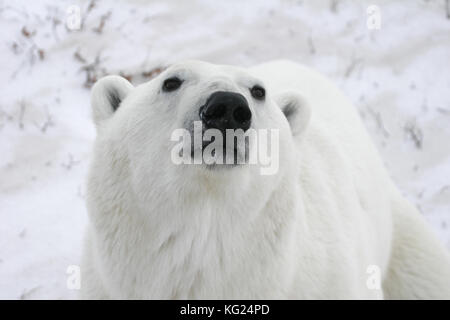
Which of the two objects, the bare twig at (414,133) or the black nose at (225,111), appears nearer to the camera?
the black nose at (225,111)

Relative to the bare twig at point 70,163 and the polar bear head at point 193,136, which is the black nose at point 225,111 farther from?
the bare twig at point 70,163

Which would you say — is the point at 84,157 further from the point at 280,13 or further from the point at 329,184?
the point at 280,13

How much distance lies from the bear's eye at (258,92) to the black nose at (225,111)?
1.05ft

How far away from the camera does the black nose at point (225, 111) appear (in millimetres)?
2025

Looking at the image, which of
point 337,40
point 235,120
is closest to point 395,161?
point 337,40

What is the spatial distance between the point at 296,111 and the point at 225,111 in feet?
2.27

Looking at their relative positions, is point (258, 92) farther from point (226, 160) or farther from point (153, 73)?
point (153, 73)

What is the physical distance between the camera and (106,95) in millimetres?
2588

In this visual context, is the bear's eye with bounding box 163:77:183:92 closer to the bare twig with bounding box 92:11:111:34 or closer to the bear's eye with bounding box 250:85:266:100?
the bear's eye with bounding box 250:85:266:100

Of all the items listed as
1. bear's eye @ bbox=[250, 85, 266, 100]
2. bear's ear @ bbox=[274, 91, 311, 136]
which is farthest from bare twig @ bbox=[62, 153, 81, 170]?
bear's eye @ bbox=[250, 85, 266, 100]

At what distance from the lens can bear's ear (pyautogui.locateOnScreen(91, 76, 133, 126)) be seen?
101 inches

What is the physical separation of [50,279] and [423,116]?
10.9 ft

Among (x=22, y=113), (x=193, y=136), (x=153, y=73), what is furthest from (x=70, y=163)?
(x=193, y=136)

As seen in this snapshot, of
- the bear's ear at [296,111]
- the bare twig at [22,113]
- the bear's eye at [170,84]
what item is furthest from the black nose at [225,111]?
the bare twig at [22,113]
